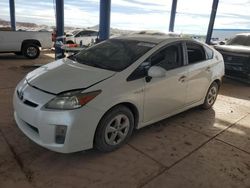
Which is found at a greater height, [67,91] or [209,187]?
[67,91]

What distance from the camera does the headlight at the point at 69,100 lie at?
2.73 meters

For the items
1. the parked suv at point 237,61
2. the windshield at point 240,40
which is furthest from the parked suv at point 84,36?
the parked suv at point 237,61

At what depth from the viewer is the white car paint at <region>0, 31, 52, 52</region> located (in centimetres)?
1019

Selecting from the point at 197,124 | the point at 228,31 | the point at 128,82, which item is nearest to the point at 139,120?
the point at 128,82

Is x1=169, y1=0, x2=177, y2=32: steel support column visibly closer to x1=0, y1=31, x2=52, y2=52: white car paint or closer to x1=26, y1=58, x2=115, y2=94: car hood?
x1=0, y1=31, x2=52, y2=52: white car paint

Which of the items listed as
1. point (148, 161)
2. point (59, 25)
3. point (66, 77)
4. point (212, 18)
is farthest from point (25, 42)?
point (148, 161)

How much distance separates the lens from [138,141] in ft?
11.8

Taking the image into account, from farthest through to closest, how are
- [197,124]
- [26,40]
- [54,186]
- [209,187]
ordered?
1. [26,40]
2. [197,124]
3. [209,187]
4. [54,186]

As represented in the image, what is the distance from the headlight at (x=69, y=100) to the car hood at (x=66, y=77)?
104 millimetres

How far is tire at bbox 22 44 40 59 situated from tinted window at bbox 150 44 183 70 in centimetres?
879

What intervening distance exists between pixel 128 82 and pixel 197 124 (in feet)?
6.18

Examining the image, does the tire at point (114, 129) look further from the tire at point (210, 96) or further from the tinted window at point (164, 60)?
the tire at point (210, 96)

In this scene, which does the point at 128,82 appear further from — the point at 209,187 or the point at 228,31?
the point at 228,31

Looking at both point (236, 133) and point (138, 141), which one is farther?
point (236, 133)
